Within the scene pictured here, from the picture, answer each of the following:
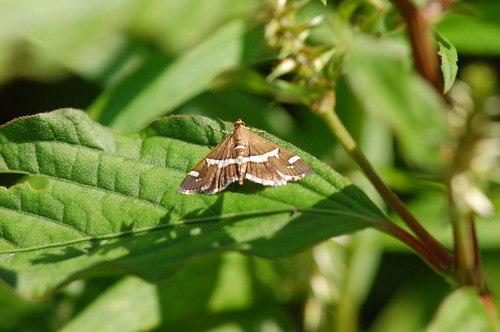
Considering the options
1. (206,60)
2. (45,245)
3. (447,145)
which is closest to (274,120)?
(206,60)

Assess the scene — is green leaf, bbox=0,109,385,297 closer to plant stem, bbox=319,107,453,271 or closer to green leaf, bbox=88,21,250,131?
plant stem, bbox=319,107,453,271

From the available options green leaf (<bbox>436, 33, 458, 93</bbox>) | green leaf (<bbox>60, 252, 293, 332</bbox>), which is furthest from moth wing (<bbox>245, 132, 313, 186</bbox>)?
green leaf (<bbox>60, 252, 293, 332</bbox>)

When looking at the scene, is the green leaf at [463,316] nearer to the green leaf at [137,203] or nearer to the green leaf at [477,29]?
the green leaf at [137,203]

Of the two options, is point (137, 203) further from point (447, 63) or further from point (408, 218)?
point (447, 63)

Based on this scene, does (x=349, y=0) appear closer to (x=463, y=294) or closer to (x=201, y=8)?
(x=201, y=8)

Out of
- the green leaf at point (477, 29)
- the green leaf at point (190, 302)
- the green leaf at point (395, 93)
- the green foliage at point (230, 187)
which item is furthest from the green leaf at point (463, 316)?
the green leaf at point (477, 29)

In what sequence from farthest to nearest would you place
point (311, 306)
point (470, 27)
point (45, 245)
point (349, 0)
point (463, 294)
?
point (470, 27), point (311, 306), point (349, 0), point (45, 245), point (463, 294)
